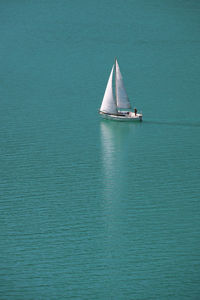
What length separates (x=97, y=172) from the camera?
2328 inches

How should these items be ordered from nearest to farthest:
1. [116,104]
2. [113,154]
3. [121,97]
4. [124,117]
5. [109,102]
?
[113,154], [124,117], [109,102], [121,97], [116,104]

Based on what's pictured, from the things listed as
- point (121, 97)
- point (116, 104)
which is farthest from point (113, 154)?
point (121, 97)

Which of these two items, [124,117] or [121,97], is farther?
[121,97]

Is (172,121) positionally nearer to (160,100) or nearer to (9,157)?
(160,100)

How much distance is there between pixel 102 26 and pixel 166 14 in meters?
19.1

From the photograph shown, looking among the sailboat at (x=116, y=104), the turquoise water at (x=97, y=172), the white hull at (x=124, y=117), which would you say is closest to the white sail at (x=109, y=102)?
the sailboat at (x=116, y=104)

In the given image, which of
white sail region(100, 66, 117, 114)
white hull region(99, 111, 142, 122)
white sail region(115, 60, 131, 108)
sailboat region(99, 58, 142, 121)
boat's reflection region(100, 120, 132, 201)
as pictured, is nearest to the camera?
boat's reflection region(100, 120, 132, 201)

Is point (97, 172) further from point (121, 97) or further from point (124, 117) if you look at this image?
point (121, 97)

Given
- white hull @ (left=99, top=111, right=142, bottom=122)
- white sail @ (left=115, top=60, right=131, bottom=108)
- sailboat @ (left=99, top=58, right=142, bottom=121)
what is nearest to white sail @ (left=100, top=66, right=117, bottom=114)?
sailboat @ (left=99, top=58, right=142, bottom=121)

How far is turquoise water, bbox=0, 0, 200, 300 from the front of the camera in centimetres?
4084

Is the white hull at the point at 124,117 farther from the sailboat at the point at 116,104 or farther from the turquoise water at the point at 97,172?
the turquoise water at the point at 97,172

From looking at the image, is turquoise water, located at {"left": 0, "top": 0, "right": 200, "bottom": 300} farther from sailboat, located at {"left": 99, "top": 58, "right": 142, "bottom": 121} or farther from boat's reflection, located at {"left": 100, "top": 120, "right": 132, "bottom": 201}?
sailboat, located at {"left": 99, "top": 58, "right": 142, "bottom": 121}

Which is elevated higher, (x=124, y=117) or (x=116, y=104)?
(x=116, y=104)

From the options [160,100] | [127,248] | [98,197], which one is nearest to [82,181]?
[98,197]
